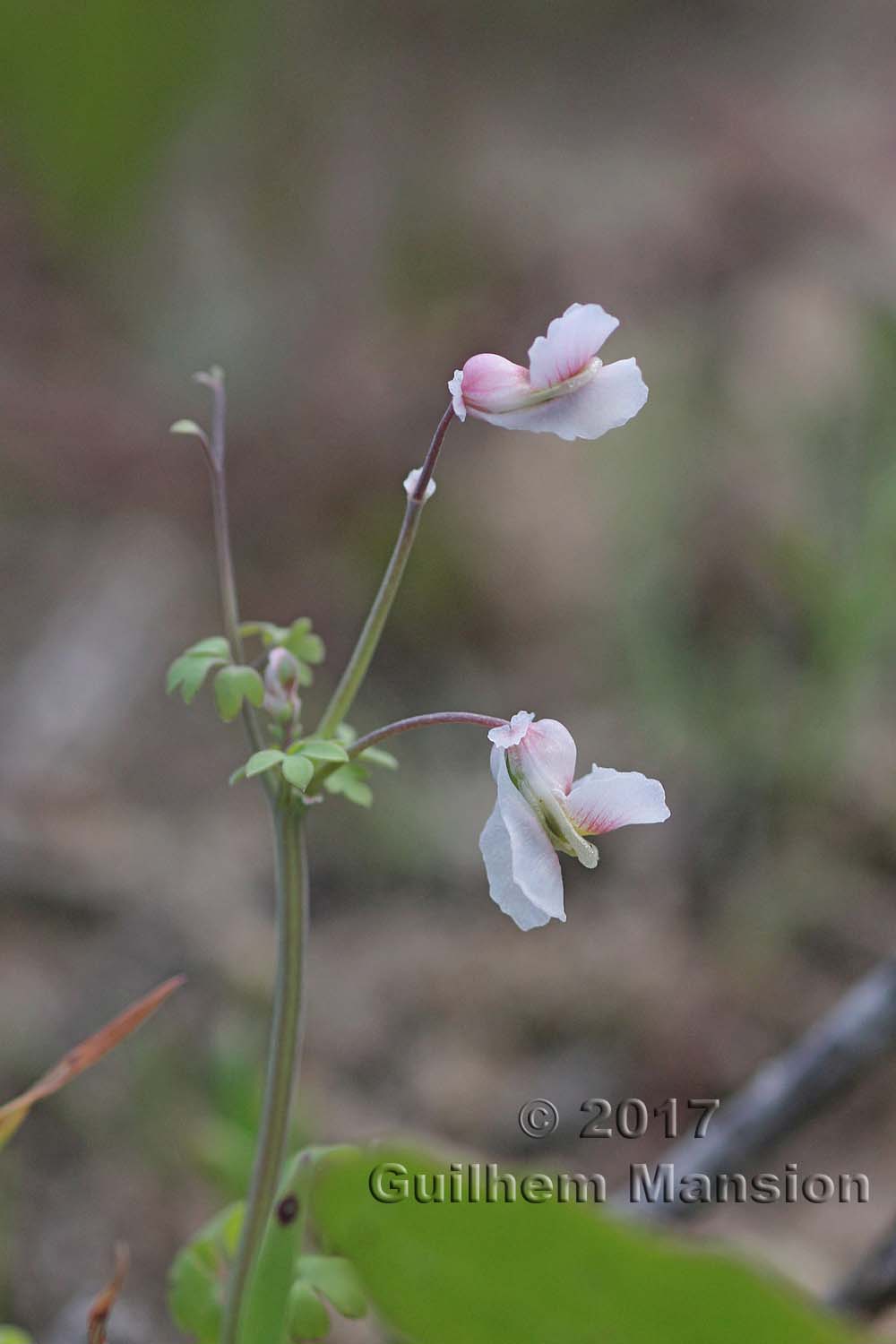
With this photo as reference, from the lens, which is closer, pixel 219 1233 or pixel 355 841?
pixel 219 1233

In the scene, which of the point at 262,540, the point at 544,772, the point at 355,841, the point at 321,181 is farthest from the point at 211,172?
the point at 544,772

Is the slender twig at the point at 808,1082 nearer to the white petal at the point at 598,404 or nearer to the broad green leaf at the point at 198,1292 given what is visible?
the broad green leaf at the point at 198,1292

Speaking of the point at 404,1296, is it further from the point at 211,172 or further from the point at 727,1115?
the point at 211,172

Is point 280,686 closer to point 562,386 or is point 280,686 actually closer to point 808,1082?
point 562,386

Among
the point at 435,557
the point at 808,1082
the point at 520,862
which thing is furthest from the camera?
the point at 435,557

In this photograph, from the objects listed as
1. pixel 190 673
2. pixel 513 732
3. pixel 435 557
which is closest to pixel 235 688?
pixel 190 673

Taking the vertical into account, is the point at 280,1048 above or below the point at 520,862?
below
